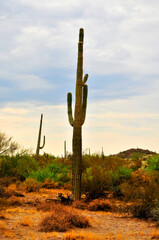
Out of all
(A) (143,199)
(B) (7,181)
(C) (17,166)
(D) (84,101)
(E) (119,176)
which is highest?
(D) (84,101)

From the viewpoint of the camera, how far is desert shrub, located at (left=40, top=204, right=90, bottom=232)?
28.7 ft

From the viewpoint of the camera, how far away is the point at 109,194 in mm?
15391

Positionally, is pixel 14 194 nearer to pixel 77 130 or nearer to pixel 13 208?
pixel 13 208

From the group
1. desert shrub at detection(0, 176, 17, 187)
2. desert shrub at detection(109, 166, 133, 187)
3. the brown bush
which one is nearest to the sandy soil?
the brown bush

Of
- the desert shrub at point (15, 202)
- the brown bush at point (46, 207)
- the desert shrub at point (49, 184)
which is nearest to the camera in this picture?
the brown bush at point (46, 207)

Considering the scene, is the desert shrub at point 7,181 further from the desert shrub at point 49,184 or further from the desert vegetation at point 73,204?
the desert shrub at point 49,184

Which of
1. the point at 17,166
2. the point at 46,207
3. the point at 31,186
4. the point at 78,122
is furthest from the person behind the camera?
the point at 17,166

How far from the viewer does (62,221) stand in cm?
901

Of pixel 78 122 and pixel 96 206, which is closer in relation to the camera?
pixel 96 206

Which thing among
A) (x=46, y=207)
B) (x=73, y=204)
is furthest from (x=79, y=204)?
(x=46, y=207)

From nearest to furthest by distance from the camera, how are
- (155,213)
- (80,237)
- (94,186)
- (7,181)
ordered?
(80,237)
(155,213)
(94,186)
(7,181)

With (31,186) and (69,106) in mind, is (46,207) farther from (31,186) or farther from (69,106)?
(31,186)

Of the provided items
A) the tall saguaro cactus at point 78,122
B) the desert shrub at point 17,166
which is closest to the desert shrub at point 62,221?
the tall saguaro cactus at point 78,122

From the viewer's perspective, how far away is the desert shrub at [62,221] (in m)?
8.76
